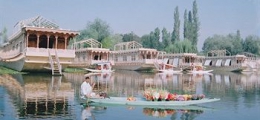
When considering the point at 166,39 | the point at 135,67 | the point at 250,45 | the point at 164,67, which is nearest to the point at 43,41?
the point at 164,67

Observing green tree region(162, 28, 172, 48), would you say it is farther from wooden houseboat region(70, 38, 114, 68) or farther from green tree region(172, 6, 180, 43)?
wooden houseboat region(70, 38, 114, 68)

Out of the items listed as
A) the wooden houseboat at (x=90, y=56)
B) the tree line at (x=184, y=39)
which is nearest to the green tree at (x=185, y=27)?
the tree line at (x=184, y=39)

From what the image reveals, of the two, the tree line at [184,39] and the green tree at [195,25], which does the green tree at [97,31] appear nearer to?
the tree line at [184,39]

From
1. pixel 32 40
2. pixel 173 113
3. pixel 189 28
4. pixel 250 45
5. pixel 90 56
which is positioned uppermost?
pixel 189 28

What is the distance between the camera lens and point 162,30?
69.6 m

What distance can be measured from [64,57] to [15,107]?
16.9 meters

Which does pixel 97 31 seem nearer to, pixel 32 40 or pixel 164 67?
pixel 164 67

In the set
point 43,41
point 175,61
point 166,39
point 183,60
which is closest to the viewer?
point 43,41

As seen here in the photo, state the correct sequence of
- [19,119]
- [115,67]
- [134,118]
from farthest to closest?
[115,67]
[134,118]
[19,119]

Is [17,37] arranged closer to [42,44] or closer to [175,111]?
[42,44]

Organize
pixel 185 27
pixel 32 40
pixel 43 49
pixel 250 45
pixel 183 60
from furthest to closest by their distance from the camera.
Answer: pixel 250 45
pixel 185 27
pixel 183 60
pixel 32 40
pixel 43 49

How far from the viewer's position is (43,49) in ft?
87.0

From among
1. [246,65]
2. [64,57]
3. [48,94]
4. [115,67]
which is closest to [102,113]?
[48,94]

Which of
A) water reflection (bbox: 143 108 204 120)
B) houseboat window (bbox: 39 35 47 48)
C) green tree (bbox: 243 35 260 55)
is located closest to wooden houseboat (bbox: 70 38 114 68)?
houseboat window (bbox: 39 35 47 48)
